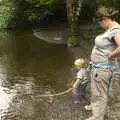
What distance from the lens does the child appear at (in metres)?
7.88

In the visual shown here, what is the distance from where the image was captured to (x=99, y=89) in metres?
6.25

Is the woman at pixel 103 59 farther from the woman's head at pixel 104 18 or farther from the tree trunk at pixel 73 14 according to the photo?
the tree trunk at pixel 73 14

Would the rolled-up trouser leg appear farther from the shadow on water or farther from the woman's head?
the shadow on water

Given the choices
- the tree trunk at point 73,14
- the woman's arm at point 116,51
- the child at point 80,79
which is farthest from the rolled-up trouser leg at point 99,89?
the tree trunk at point 73,14

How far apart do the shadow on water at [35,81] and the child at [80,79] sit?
18 centimetres

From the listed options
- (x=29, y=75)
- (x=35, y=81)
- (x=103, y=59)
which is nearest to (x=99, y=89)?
(x=103, y=59)

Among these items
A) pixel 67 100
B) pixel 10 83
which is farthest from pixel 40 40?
pixel 67 100

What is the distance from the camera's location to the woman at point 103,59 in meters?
6.05

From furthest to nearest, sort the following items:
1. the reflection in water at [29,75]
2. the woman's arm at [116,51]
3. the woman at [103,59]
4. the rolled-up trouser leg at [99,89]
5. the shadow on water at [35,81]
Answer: the reflection in water at [29,75]
the shadow on water at [35,81]
the rolled-up trouser leg at [99,89]
the woman at [103,59]
the woman's arm at [116,51]

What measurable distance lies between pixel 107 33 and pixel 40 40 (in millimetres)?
15281

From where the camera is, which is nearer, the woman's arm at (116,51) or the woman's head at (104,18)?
the woman's arm at (116,51)

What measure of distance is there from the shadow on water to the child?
179mm

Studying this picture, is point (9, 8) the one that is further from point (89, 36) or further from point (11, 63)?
point (11, 63)

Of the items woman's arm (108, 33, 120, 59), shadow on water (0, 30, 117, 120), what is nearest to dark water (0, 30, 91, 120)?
shadow on water (0, 30, 117, 120)
